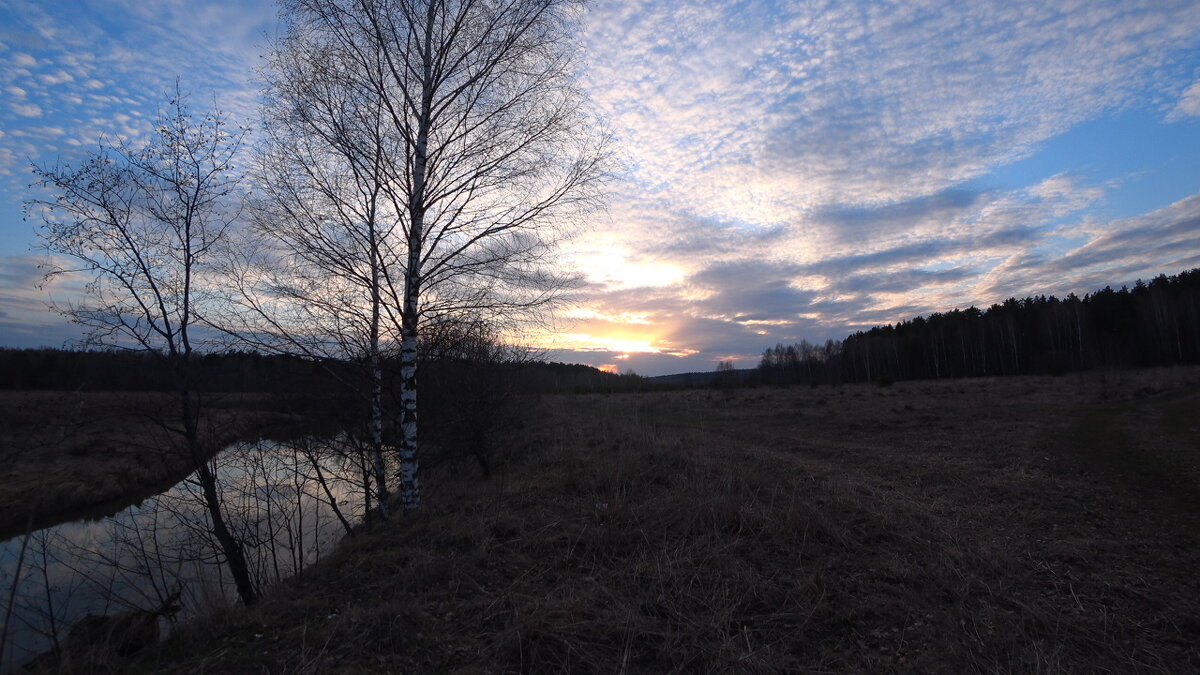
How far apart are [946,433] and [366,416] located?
15.6 meters

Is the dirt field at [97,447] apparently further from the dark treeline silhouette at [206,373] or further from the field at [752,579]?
the field at [752,579]

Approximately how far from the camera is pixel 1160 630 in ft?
12.8

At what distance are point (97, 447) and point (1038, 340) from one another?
83.8 meters

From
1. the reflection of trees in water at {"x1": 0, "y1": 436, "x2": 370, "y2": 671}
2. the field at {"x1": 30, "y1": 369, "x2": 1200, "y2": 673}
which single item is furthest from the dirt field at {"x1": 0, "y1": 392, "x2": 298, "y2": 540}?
the field at {"x1": 30, "y1": 369, "x2": 1200, "y2": 673}

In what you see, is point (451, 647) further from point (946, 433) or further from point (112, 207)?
point (946, 433)

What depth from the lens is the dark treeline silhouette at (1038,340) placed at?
173ft

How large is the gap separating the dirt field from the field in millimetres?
2908

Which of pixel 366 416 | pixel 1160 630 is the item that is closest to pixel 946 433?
pixel 1160 630

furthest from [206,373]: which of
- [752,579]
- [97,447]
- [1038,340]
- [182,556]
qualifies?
[1038,340]

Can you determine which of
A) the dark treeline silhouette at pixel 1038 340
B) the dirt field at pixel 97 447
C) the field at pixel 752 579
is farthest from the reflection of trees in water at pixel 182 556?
the dark treeline silhouette at pixel 1038 340

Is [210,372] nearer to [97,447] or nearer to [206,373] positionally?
[206,373]

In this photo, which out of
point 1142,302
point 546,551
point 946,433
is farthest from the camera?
point 1142,302

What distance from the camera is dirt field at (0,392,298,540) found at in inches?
245

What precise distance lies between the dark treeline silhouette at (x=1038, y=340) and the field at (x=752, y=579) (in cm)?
4204
